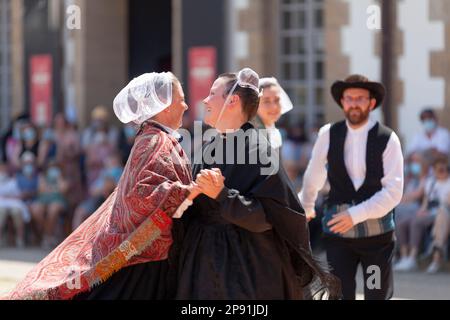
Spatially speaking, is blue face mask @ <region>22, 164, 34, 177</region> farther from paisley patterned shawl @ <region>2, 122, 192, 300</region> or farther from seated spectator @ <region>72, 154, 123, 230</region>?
paisley patterned shawl @ <region>2, 122, 192, 300</region>

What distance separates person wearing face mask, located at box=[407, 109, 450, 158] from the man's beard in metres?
4.81

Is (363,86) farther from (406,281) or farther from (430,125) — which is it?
(430,125)

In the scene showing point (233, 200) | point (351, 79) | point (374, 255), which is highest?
point (351, 79)

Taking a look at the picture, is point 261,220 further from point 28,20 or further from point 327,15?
point 28,20

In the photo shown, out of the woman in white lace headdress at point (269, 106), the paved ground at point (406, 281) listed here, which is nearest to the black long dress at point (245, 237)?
the woman in white lace headdress at point (269, 106)

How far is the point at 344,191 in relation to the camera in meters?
6.08

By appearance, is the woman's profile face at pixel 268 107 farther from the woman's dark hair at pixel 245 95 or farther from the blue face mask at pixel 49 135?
the blue face mask at pixel 49 135

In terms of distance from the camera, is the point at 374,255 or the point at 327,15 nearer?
the point at 374,255

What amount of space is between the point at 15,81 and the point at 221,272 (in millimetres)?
12211

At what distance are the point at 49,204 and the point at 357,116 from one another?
7.54m

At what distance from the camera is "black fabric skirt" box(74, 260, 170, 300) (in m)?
5.05

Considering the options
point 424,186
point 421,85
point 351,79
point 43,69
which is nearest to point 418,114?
point 421,85

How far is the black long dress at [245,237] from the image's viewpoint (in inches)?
186

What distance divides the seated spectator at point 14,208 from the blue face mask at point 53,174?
1.93 feet
